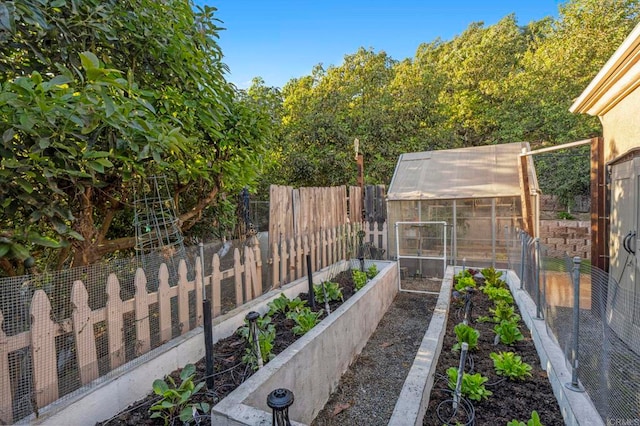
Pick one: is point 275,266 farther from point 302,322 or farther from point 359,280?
point 359,280

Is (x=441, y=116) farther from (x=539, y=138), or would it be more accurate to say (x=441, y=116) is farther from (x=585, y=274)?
(x=585, y=274)

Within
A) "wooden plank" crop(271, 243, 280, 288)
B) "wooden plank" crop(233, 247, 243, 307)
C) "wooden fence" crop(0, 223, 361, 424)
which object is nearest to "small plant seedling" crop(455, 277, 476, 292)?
"wooden plank" crop(271, 243, 280, 288)

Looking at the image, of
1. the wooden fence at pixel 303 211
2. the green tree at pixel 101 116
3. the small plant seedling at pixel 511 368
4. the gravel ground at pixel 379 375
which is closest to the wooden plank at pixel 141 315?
the green tree at pixel 101 116

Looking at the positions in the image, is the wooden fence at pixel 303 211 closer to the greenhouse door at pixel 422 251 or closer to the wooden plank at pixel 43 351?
the greenhouse door at pixel 422 251

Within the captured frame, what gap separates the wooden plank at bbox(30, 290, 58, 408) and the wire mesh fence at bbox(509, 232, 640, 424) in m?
2.96

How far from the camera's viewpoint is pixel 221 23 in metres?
3.05

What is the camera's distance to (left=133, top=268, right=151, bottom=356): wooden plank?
224 cm

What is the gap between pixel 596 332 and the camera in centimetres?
198

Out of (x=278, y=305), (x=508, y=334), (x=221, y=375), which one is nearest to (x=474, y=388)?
(x=508, y=334)

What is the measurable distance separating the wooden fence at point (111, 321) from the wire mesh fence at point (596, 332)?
285 centimetres

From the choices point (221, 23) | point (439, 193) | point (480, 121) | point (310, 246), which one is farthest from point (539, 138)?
point (221, 23)

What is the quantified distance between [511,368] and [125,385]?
2694 millimetres

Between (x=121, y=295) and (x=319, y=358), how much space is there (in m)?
1.60

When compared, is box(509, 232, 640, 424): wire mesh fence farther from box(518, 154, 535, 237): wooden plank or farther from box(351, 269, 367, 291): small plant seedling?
box(518, 154, 535, 237): wooden plank
